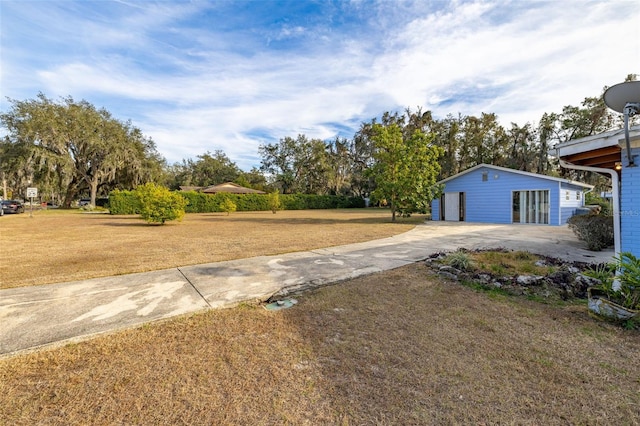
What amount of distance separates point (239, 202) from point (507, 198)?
74.9 feet

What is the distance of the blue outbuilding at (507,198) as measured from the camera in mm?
13109

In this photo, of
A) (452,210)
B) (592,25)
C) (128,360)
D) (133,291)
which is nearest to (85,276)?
(133,291)

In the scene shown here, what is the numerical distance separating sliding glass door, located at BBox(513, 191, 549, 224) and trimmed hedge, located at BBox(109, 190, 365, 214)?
70.5 feet

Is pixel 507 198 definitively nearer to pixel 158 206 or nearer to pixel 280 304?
pixel 280 304

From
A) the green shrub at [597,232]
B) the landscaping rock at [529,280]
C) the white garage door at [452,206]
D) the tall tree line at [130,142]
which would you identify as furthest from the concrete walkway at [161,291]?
the tall tree line at [130,142]

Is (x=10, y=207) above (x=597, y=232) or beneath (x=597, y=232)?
above

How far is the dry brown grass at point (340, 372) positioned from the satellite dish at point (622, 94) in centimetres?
250

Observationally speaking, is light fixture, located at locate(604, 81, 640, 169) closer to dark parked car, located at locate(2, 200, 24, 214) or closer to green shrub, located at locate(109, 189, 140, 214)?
green shrub, located at locate(109, 189, 140, 214)

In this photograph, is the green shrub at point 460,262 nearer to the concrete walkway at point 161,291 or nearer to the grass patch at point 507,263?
the grass patch at point 507,263

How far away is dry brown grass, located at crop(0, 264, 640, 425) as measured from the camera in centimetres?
167

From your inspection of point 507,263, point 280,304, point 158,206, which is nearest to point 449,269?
point 507,263

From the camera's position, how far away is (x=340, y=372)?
209 cm

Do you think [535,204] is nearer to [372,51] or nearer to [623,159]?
[372,51]

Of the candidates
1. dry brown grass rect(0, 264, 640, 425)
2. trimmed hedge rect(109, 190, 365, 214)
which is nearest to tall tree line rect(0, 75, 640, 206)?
trimmed hedge rect(109, 190, 365, 214)
